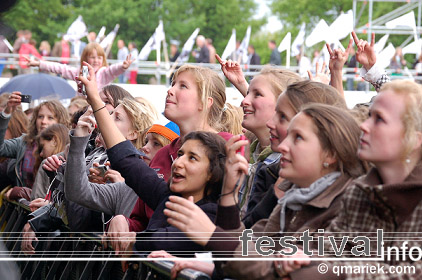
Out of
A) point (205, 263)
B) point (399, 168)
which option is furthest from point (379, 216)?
point (205, 263)

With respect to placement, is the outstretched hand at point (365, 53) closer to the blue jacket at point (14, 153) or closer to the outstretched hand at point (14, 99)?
the outstretched hand at point (14, 99)

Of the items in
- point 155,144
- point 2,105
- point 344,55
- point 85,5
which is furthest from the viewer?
point 85,5

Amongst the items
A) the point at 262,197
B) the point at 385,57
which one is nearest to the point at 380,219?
the point at 262,197

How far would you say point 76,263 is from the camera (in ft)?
15.1

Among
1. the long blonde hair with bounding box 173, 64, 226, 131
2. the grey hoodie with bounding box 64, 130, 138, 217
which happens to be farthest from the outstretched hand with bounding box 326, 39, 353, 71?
the grey hoodie with bounding box 64, 130, 138, 217

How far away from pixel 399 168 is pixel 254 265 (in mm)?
546

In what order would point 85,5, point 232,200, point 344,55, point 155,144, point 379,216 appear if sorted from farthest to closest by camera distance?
point 85,5
point 155,144
point 344,55
point 232,200
point 379,216

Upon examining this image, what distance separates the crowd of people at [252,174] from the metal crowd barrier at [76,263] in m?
0.06

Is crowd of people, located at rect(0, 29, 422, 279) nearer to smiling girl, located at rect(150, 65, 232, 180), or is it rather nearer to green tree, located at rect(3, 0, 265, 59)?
smiling girl, located at rect(150, 65, 232, 180)

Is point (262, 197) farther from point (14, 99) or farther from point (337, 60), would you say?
point (14, 99)

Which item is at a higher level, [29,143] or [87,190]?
[87,190]

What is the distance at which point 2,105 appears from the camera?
7973 millimetres

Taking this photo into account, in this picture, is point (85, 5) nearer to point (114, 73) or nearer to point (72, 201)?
point (114, 73)

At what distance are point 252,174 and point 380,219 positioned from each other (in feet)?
4.32
